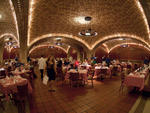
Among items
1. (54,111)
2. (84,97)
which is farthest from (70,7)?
(54,111)

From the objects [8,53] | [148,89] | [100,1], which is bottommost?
[148,89]

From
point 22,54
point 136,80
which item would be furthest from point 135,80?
point 22,54

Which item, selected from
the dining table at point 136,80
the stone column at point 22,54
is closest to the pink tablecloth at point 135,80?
the dining table at point 136,80

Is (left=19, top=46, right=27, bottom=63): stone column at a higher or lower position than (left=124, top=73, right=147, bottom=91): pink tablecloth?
higher

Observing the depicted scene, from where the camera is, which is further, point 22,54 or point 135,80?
point 22,54

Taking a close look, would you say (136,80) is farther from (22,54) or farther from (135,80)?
(22,54)

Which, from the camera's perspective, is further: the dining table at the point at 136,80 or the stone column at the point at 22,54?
the stone column at the point at 22,54

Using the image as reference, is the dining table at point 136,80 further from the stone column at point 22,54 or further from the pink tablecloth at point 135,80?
the stone column at point 22,54

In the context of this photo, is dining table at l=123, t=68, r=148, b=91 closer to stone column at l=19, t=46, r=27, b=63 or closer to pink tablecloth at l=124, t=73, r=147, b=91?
pink tablecloth at l=124, t=73, r=147, b=91

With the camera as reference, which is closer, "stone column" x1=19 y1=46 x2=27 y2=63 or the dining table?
the dining table

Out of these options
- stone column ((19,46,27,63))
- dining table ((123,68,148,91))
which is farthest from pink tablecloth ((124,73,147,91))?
stone column ((19,46,27,63))

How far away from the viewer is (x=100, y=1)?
4.85m

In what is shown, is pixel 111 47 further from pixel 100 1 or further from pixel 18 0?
pixel 18 0

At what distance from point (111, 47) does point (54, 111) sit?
18.4 meters
